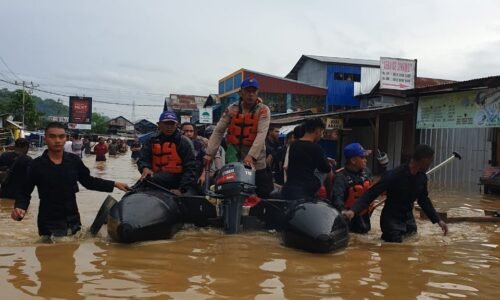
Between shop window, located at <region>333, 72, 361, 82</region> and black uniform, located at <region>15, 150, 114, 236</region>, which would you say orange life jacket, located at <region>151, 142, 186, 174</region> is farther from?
shop window, located at <region>333, 72, 361, 82</region>

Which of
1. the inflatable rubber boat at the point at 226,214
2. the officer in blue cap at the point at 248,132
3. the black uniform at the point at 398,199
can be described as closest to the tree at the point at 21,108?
the officer in blue cap at the point at 248,132

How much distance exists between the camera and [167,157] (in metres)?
5.91

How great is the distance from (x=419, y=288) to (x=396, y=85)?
2123 centimetres

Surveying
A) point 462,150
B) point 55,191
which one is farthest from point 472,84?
point 55,191

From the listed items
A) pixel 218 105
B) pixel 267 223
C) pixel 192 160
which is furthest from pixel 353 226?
pixel 218 105

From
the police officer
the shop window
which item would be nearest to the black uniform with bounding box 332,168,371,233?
the police officer

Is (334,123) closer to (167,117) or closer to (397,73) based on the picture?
(397,73)

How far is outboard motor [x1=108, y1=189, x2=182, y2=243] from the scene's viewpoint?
4.98 meters

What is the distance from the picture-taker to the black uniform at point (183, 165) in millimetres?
5922

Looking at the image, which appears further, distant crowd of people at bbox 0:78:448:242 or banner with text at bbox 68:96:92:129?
banner with text at bbox 68:96:92:129

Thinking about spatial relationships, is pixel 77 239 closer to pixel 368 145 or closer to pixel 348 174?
pixel 348 174

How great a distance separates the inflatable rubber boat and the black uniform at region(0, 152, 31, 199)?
8.30ft

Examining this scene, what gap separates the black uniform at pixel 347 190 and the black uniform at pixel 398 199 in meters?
0.35

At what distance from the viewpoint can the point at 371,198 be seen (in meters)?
→ 5.47
